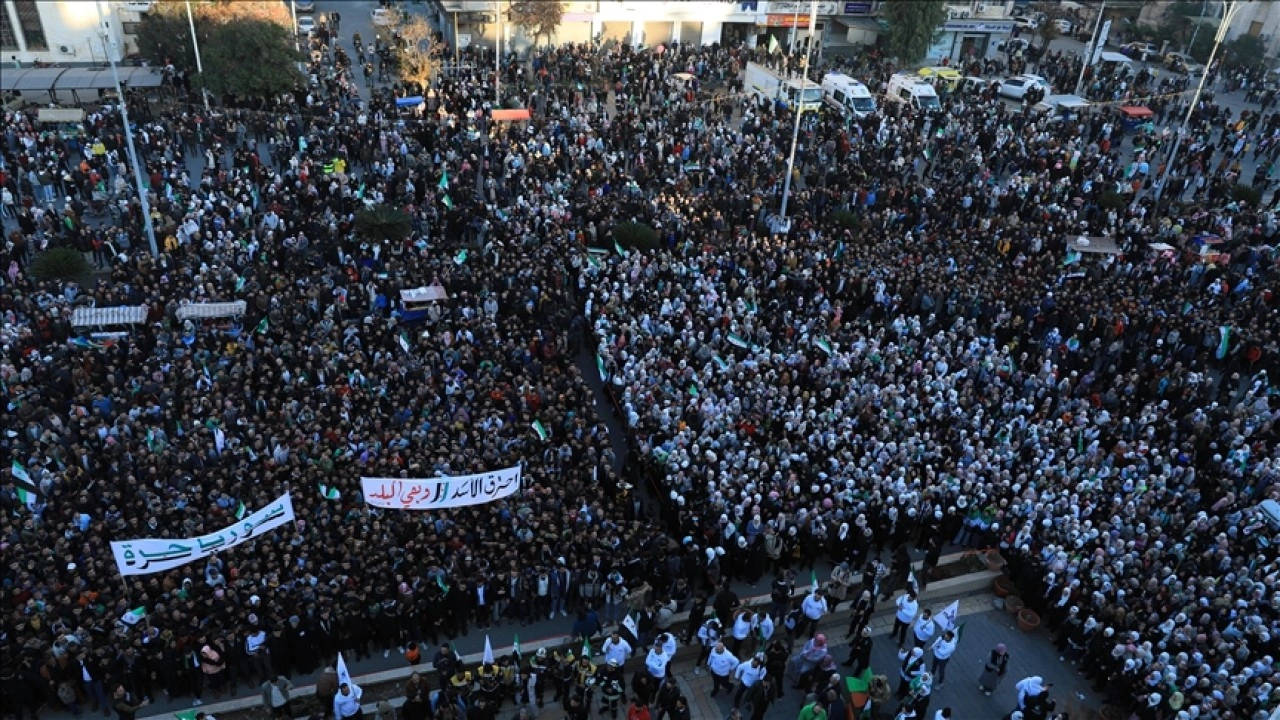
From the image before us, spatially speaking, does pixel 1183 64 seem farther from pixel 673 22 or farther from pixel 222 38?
pixel 222 38

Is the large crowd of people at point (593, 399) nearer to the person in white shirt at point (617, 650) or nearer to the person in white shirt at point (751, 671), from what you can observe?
the person in white shirt at point (751, 671)

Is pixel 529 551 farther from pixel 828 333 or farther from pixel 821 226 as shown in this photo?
pixel 821 226

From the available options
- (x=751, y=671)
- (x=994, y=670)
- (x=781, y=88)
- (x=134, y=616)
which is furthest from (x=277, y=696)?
(x=781, y=88)

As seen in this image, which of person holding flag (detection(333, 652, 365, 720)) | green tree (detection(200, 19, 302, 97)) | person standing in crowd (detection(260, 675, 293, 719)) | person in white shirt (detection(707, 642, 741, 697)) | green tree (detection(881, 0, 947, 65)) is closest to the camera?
person holding flag (detection(333, 652, 365, 720))

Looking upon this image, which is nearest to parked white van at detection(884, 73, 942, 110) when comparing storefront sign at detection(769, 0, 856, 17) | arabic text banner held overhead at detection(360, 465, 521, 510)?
storefront sign at detection(769, 0, 856, 17)

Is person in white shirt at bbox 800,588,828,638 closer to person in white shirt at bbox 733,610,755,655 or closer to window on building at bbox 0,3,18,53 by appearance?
person in white shirt at bbox 733,610,755,655

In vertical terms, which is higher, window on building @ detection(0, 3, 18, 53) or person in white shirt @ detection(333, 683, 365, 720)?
window on building @ detection(0, 3, 18, 53)
